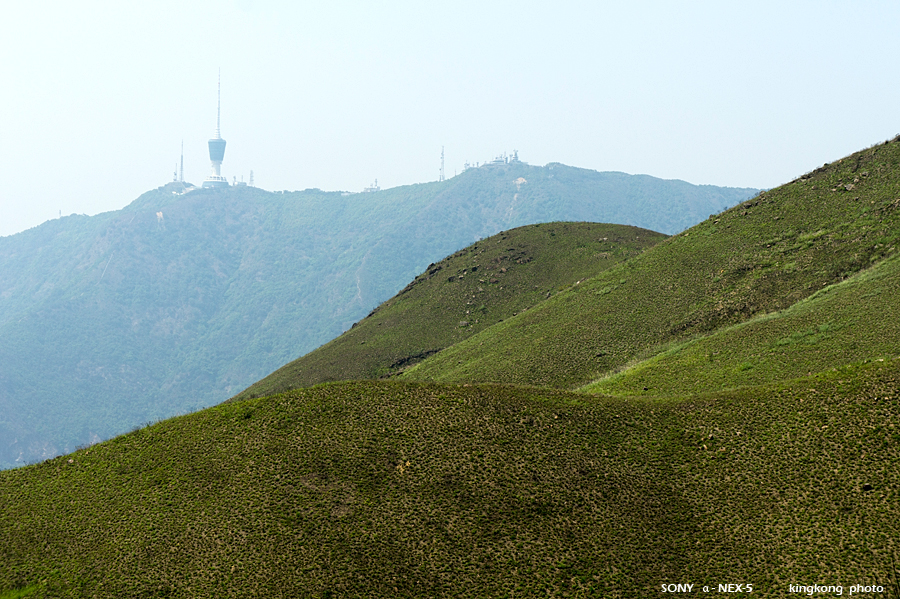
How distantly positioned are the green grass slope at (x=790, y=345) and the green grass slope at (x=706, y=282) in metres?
3.88

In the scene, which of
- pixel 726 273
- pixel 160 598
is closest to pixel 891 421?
pixel 160 598

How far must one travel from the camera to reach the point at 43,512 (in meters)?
28.3

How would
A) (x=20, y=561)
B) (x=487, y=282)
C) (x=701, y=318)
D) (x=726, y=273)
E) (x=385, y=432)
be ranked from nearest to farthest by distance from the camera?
1. (x=20, y=561)
2. (x=385, y=432)
3. (x=701, y=318)
4. (x=726, y=273)
5. (x=487, y=282)

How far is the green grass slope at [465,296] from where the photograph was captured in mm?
78250

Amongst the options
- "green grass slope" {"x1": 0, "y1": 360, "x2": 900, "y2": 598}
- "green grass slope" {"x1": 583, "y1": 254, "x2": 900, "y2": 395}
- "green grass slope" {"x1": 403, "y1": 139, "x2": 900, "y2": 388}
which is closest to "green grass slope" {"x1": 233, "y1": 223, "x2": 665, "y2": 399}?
"green grass slope" {"x1": 403, "y1": 139, "x2": 900, "y2": 388}

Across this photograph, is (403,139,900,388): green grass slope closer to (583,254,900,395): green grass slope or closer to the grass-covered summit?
(583,254,900,395): green grass slope

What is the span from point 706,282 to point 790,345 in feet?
61.8

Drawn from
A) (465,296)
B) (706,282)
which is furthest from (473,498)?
(465,296)

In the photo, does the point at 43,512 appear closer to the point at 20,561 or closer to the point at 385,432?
the point at 20,561

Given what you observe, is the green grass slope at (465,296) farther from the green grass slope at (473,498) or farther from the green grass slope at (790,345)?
the green grass slope at (473,498)

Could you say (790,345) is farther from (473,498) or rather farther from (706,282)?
(473,498)

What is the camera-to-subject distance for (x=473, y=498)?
2700cm

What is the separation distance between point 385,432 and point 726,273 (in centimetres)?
3999

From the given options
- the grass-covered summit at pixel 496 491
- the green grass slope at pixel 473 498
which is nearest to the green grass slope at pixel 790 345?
the grass-covered summit at pixel 496 491
